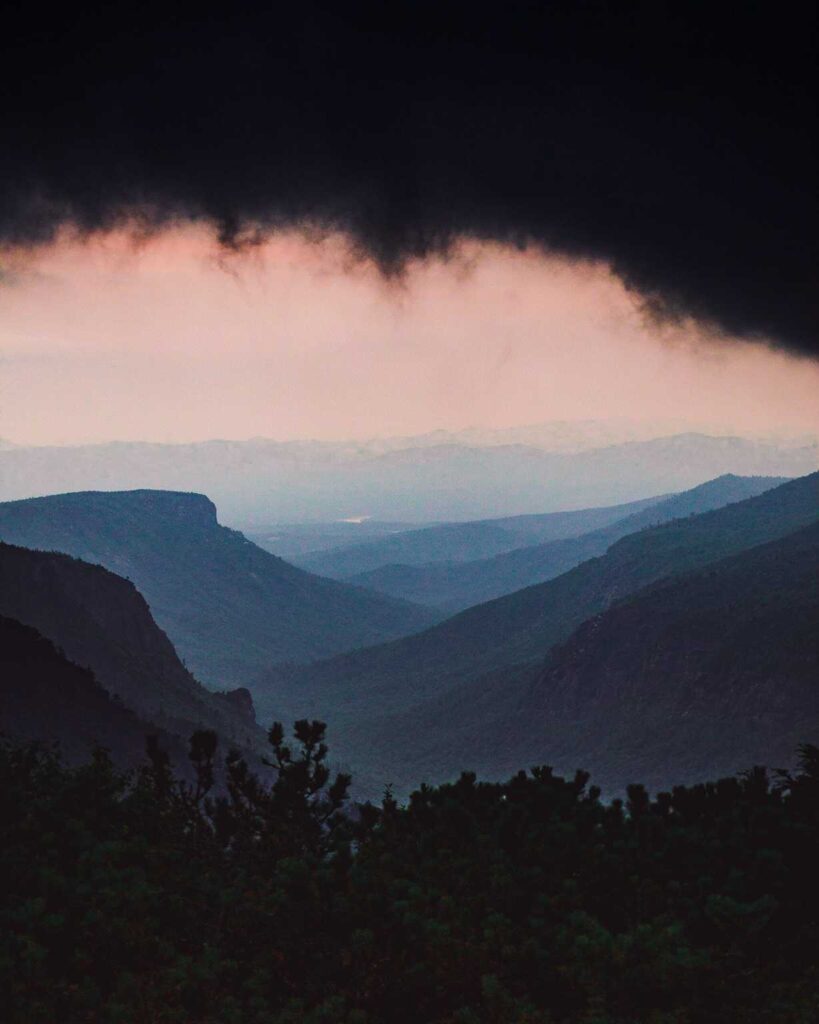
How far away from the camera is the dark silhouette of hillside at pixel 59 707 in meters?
64.2

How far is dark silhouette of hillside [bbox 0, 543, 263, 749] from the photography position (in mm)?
108375

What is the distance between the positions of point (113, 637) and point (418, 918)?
11049 cm

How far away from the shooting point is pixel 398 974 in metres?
19.0

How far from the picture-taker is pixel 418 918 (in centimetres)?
1948

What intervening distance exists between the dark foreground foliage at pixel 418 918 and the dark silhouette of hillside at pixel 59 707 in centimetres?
3788

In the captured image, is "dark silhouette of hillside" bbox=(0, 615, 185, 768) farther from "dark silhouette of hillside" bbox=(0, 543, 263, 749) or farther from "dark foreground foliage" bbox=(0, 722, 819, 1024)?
"dark foreground foliage" bbox=(0, 722, 819, 1024)

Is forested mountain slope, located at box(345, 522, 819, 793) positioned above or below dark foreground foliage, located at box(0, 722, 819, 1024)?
below

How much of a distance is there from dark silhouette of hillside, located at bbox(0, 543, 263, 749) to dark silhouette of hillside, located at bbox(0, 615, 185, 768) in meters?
18.3

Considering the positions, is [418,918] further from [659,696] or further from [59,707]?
[659,696]

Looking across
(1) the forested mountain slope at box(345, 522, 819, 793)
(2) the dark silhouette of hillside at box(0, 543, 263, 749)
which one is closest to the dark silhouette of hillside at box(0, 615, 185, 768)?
(2) the dark silhouette of hillside at box(0, 543, 263, 749)

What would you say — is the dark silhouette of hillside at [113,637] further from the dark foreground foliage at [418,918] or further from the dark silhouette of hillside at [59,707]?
the dark foreground foliage at [418,918]

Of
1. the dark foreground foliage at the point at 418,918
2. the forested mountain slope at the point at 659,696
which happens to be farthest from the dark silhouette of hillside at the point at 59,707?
the forested mountain slope at the point at 659,696

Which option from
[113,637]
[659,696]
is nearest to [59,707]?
[113,637]

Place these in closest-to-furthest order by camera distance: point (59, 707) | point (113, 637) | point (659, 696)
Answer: point (59, 707) < point (113, 637) < point (659, 696)
